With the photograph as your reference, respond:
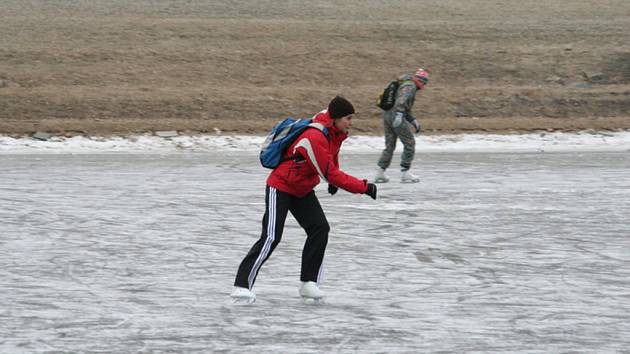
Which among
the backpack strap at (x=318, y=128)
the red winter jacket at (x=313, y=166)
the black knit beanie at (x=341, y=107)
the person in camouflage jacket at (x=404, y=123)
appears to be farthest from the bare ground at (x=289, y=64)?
the black knit beanie at (x=341, y=107)

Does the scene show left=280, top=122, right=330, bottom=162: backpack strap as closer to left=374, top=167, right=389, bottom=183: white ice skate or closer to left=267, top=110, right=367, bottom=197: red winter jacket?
left=267, top=110, right=367, bottom=197: red winter jacket

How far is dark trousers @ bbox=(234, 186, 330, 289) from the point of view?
28.8ft

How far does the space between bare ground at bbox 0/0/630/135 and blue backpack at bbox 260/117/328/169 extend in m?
13.7

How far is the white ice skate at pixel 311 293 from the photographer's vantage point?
8914 mm

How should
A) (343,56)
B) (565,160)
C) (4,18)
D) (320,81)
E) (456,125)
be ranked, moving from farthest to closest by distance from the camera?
(4,18)
(343,56)
(320,81)
(456,125)
(565,160)

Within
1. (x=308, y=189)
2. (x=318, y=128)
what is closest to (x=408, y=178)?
(x=308, y=189)

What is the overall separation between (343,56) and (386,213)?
53.6 ft

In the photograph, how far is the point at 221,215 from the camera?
13414 mm

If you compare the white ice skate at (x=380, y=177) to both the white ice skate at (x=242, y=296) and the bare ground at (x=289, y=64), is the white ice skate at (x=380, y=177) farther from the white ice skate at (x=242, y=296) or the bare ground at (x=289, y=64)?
the white ice skate at (x=242, y=296)

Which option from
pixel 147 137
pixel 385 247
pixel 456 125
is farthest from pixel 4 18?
pixel 385 247

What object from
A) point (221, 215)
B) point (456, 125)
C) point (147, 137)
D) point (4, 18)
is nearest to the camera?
point (221, 215)

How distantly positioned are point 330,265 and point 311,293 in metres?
1.67

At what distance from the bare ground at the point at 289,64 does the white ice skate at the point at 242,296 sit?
1359cm

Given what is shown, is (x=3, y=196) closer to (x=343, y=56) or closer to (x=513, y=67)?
(x=343, y=56)
